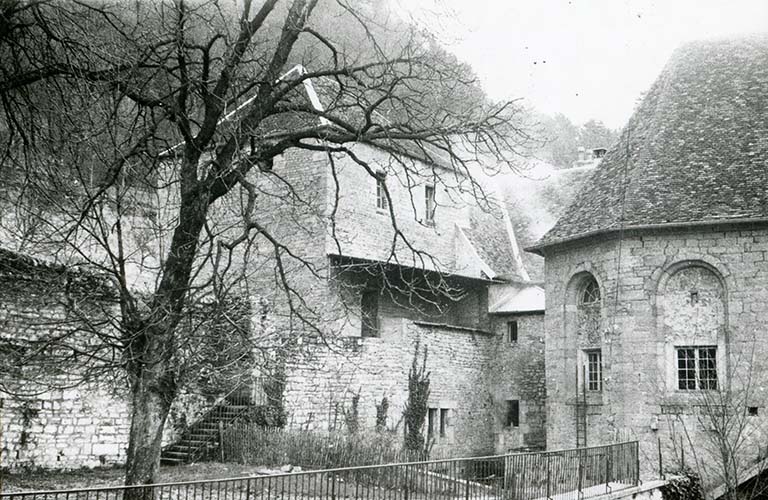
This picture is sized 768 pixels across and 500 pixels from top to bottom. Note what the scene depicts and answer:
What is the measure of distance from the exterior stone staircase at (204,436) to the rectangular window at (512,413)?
33.2 feet

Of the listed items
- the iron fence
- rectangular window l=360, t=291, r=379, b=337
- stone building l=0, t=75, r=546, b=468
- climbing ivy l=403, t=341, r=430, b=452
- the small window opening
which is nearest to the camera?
the iron fence

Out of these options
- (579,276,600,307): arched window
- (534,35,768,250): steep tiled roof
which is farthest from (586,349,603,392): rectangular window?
(534,35,768,250): steep tiled roof

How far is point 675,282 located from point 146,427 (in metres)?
14.2

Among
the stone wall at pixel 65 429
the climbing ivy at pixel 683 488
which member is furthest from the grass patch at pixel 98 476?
the climbing ivy at pixel 683 488

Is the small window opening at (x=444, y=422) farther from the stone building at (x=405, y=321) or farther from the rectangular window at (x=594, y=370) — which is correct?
the rectangular window at (x=594, y=370)

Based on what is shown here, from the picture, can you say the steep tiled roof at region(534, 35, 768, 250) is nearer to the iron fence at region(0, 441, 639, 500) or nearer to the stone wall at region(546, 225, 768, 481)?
the stone wall at region(546, 225, 768, 481)

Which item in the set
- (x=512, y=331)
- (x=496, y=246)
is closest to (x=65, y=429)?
(x=512, y=331)

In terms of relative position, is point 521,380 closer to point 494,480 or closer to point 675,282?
point 675,282

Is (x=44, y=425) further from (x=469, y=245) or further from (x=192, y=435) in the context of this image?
(x=469, y=245)

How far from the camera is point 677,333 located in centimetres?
1967

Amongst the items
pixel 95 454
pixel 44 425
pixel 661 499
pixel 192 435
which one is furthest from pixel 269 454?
pixel 661 499

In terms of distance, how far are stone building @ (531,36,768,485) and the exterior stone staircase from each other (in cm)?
862

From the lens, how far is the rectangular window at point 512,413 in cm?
2664

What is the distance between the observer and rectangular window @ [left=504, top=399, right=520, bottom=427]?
26641 mm
